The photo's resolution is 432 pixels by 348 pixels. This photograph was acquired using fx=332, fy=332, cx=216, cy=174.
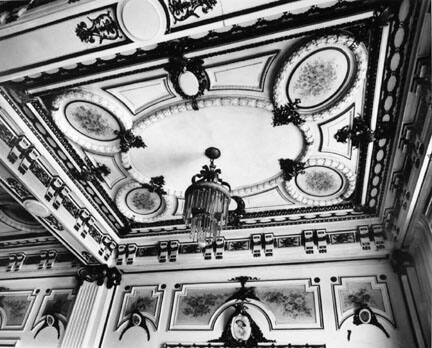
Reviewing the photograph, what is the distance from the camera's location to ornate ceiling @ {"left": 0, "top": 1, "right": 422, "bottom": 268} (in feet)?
6.75

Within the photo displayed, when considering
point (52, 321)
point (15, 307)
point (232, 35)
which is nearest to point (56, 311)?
point (52, 321)

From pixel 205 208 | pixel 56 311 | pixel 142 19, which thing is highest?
pixel 142 19

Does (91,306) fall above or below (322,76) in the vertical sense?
below

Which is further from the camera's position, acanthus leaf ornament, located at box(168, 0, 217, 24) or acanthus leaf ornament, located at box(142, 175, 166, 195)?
acanthus leaf ornament, located at box(142, 175, 166, 195)

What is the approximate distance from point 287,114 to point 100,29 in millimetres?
1375

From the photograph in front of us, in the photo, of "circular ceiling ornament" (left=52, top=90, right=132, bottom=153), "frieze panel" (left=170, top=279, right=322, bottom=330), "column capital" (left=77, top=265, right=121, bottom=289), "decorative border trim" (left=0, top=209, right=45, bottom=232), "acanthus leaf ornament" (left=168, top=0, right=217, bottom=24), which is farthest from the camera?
"decorative border trim" (left=0, top=209, right=45, bottom=232)

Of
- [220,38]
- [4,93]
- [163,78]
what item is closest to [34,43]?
[4,93]

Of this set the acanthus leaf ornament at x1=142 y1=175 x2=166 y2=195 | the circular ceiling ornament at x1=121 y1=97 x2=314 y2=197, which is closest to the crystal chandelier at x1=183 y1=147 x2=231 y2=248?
the circular ceiling ornament at x1=121 y1=97 x2=314 y2=197

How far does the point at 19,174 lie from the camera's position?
2.80 metres

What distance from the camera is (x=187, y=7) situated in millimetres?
1838

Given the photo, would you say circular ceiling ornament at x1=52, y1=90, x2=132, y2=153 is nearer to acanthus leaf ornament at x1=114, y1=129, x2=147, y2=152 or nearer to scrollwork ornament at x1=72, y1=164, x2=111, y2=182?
acanthus leaf ornament at x1=114, y1=129, x2=147, y2=152

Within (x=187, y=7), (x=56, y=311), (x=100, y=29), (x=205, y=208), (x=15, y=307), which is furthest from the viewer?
(x=15, y=307)

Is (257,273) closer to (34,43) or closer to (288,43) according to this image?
(288,43)

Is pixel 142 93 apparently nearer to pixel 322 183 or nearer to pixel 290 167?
pixel 290 167
